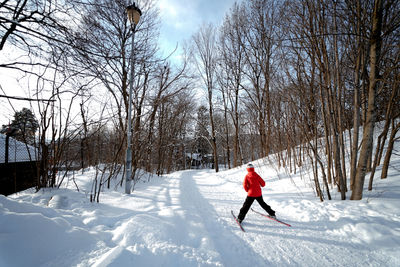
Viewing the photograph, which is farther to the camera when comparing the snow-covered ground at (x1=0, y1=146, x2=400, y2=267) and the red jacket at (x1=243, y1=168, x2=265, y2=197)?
the red jacket at (x1=243, y1=168, x2=265, y2=197)

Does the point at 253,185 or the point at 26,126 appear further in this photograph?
the point at 26,126

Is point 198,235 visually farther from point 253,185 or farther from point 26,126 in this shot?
point 26,126

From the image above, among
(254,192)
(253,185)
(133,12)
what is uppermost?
(133,12)

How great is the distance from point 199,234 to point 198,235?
1.4 inches

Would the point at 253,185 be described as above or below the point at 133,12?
below

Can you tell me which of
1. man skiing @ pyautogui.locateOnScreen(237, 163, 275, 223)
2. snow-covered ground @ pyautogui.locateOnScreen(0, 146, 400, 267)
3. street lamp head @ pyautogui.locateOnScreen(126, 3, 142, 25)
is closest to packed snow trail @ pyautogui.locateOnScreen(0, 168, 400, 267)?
snow-covered ground @ pyautogui.locateOnScreen(0, 146, 400, 267)

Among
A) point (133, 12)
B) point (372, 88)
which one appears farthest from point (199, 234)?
point (133, 12)

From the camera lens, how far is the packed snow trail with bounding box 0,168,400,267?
1849 millimetres

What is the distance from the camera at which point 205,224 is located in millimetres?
3088

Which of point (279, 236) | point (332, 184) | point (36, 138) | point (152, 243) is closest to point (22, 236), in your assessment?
point (152, 243)

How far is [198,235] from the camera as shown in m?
2.65

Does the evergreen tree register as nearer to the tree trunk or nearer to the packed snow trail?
the packed snow trail

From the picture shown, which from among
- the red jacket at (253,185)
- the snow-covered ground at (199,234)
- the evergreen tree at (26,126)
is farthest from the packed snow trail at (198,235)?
the evergreen tree at (26,126)

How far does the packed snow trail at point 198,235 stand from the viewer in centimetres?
185
